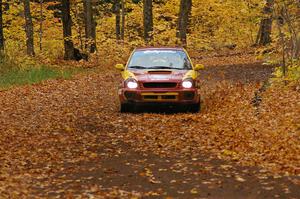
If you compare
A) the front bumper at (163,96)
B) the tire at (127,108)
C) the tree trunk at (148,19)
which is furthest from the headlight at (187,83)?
the tree trunk at (148,19)

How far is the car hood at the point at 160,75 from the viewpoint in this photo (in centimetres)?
1262

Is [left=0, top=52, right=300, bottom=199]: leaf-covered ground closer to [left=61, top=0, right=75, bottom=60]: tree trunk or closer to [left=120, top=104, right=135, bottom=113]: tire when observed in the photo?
[left=120, top=104, right=135, bottom=113]: tire

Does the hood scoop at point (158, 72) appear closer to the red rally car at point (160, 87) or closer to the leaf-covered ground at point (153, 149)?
the red rally car at point (160, 87)

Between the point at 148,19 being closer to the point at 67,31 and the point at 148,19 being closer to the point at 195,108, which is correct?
the point at 67,31

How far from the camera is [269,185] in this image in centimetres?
688

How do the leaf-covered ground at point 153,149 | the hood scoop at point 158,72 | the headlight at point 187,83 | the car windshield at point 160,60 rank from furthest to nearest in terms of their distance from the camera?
the car windshield at point 160,60
the hood scoop at point 158,72
the headlight at point 187,83
the leaf-covered ground at point 153,149

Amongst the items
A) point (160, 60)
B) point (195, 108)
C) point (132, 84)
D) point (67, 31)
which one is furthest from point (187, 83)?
point (67, 31)

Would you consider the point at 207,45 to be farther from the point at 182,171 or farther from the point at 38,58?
the point at 182,171

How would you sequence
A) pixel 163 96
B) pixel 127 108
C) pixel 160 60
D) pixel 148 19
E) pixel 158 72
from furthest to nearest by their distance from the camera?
pixel 148 19
pixel 160 60
pixel 127 108
pixel 158 72
pixel 163 96

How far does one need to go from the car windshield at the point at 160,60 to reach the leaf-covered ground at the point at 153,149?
119cm

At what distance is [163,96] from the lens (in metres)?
12.5

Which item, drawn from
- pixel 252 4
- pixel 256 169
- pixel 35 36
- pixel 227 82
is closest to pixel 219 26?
pixel 252 4

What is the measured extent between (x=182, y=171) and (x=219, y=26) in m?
37.3

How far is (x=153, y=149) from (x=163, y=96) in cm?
323
